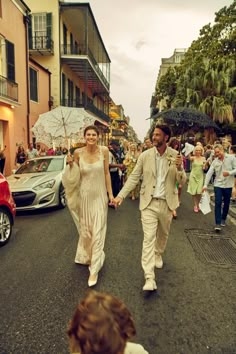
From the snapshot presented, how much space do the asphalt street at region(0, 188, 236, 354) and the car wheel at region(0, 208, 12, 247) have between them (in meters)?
0.17

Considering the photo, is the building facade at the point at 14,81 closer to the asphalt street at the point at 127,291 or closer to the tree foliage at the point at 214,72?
the asphalt street at the point at 127,291

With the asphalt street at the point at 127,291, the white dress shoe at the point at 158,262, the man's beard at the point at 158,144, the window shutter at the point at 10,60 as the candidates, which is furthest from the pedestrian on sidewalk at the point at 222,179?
the window shutter at the point at 10,60

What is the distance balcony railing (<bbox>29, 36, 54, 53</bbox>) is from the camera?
72.3 feet

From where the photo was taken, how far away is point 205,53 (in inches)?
1079

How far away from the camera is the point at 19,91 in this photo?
16547 millimetres

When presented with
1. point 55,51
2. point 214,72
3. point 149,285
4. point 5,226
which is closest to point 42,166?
point 5,226

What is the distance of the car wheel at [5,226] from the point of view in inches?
214

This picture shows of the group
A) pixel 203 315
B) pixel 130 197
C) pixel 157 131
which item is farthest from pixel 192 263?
pixel 130 197

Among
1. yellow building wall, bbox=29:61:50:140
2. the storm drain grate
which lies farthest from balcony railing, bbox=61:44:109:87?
the storm drain grate

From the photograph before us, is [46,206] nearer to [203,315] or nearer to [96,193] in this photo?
[96,193]

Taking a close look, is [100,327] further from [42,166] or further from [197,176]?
[42,166]

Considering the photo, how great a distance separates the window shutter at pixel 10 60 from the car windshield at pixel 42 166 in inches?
331

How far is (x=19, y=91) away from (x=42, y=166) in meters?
9.43

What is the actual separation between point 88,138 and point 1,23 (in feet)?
44.6
